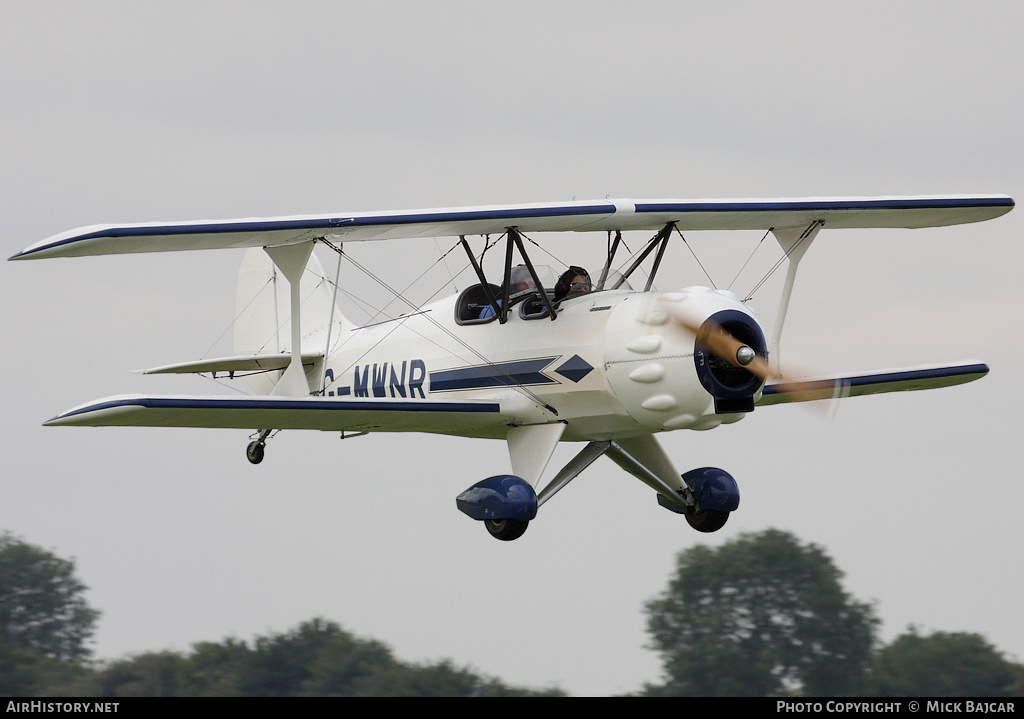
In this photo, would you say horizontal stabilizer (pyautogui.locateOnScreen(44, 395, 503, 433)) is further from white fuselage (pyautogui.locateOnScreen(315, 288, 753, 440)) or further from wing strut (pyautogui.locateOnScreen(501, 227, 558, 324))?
wing strut (pyautogui.locateOnScreen(501, 227, 558, 324))

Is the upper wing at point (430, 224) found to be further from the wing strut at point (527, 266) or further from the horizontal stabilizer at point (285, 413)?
the horizontal stabilizer at point (285, 413)

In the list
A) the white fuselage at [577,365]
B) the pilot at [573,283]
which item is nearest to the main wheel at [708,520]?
the white fuselage at [577,365]

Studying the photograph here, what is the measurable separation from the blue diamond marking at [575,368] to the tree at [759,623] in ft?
31.0

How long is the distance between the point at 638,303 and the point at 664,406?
106 centimetres

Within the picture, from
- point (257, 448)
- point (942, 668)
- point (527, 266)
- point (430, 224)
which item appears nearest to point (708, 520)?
point (527, 266)

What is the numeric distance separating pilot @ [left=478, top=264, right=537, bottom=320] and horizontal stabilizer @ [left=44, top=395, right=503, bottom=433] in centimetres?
105

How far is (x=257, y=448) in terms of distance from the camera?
1945 centimetres

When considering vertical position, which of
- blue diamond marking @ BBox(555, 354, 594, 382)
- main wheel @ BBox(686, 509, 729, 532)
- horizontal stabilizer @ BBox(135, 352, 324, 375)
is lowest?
main wheel @ BBox(686, 509, 729, 532)

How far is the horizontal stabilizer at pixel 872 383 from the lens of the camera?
1645 cm

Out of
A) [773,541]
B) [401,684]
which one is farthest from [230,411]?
[773,541]

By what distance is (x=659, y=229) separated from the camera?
51.8 feet

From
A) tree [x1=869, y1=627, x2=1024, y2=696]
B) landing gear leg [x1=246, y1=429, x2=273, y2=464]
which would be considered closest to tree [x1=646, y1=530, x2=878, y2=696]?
tree [x1=869, y1=627, x2=1024, y2=696]

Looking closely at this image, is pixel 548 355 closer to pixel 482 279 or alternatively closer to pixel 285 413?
pixel 482 279

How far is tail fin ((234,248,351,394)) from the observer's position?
2023 centimetres
